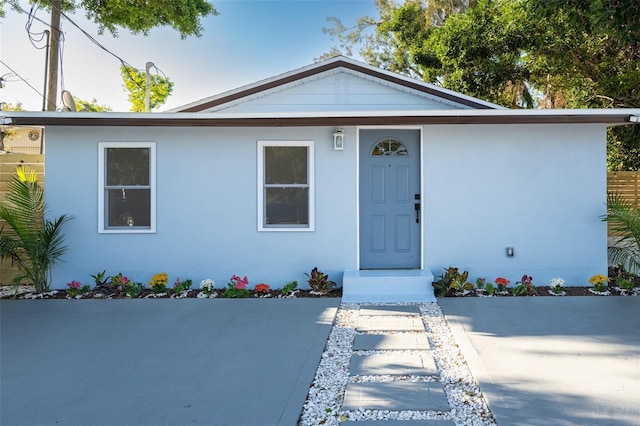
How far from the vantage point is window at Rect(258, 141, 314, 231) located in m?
7.27

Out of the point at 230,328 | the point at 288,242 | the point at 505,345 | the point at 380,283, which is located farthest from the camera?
the point at 288,242

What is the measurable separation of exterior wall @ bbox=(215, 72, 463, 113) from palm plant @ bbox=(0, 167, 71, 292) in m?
3.57

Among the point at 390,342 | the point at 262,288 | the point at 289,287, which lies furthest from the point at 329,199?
the point at 390,342

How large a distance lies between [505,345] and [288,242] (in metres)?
3.66

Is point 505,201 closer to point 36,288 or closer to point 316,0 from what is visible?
point 36,288

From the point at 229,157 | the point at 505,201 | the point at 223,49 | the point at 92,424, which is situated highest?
the point at 223,49

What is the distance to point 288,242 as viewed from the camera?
724cm

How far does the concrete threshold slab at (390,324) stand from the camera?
17.2ft

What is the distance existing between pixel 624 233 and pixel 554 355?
3.97m

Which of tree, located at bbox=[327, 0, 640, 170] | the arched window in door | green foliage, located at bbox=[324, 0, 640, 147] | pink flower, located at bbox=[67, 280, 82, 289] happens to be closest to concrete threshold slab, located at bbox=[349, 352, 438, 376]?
the arched window in door

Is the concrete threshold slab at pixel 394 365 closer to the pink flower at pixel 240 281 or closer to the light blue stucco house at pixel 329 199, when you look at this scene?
the light blue stucco house at pixel 329 199

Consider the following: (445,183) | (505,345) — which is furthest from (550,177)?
(505,345)

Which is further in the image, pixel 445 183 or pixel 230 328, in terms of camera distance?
pixel 445 183

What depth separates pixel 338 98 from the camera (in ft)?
29.2
